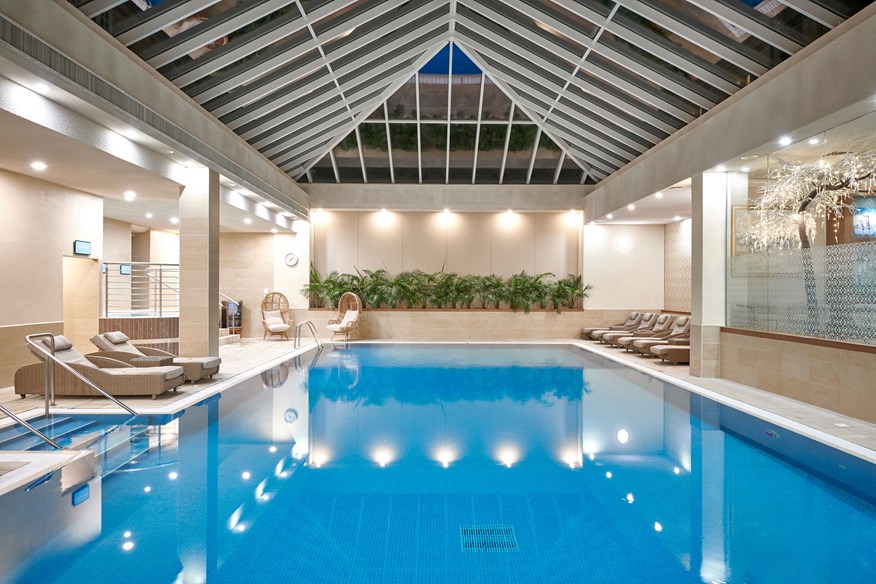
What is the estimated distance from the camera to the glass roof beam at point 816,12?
23.6 ft

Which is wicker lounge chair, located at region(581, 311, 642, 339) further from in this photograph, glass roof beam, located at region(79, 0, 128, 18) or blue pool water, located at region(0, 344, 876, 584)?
glass roof beam, located at region(79, 0, 128, 18)

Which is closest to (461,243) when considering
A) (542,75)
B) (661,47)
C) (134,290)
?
(542,75)

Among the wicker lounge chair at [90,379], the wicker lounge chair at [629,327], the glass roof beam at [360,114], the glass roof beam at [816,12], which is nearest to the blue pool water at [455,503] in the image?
the wicker lounge chair at [90,379]

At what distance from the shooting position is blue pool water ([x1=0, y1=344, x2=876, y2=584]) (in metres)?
3.50

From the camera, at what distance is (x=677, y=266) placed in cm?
1875

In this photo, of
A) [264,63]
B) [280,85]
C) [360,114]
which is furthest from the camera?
[360,114]

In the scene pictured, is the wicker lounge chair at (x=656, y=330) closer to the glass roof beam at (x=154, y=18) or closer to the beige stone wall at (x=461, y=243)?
the beige stone wall at (x=461, y=243)

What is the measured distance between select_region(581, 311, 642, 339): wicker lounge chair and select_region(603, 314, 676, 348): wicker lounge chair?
4.34ft

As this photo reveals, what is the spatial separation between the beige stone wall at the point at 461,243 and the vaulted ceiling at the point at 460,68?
1842 millimetres

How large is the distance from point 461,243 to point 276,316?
6366mm

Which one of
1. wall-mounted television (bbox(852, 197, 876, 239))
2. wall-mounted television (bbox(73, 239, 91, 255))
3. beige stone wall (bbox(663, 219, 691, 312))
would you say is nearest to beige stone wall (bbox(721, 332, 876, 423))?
wall-mounted television (bbox(852, 197, 876, 239))

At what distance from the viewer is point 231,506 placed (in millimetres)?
4426

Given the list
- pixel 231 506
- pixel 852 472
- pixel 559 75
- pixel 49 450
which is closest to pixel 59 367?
pixel 49 450

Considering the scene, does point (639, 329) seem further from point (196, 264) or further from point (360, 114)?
point (196, 264)
